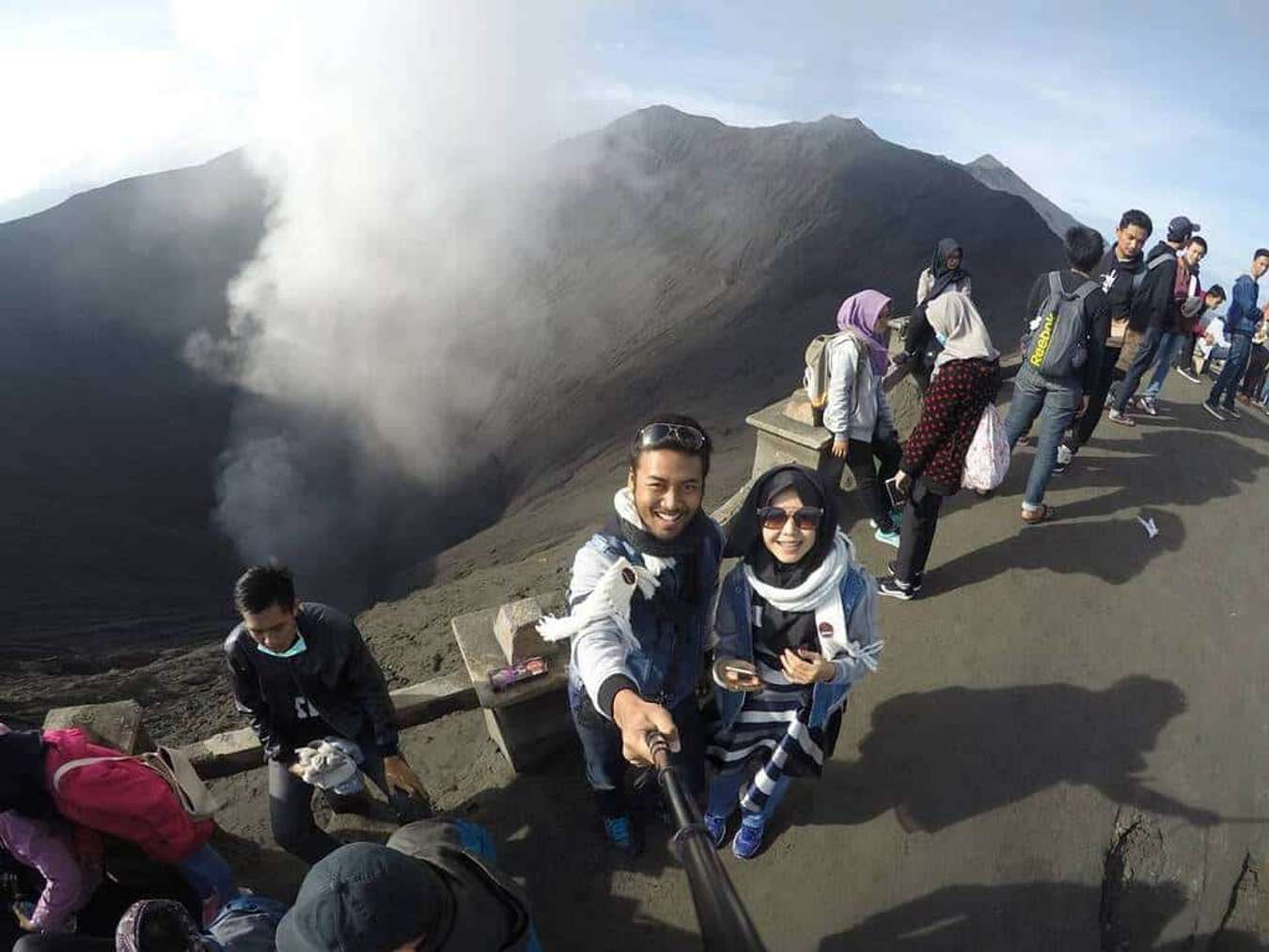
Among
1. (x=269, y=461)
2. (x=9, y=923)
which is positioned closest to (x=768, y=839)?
(x=9, y=923)

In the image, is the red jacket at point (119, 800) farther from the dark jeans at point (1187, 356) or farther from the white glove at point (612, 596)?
the dark jeans at point (1187, 356)

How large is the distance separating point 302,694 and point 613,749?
55.6 inches

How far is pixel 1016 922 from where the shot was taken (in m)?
2.92

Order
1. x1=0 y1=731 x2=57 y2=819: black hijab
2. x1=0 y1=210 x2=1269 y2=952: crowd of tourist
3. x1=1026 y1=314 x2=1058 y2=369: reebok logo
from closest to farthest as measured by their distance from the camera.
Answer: x1=0 y1=210 x2=1269 y2=952: crowd of tourist, x1=0 y1=731 x2=57 y2=819: black hijab, x1=1026 y1=314 x2=1058 y2=369: reebok logo

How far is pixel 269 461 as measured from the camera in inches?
897

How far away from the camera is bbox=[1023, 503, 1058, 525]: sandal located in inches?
207

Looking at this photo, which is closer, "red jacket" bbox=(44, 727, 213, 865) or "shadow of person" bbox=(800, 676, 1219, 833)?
"red jacket" bbox=(44, 727, 213, 865)

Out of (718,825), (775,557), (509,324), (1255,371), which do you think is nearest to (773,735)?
(718,825)

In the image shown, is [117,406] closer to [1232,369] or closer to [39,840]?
[39,840]

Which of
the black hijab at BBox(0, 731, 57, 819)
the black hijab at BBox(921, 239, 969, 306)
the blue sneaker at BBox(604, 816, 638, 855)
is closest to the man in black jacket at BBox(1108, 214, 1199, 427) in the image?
the black hijab at BBox(921, 239, 969, 306)

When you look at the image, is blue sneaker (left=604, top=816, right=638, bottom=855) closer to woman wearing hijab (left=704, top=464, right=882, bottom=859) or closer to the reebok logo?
woman wearing hijab (left=704, top=464, right=882, bottom=859)

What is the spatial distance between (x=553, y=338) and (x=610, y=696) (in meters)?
22.6

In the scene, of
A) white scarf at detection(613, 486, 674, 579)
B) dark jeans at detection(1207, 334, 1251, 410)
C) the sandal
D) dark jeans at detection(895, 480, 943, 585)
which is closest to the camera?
white scarf at detection(613, 486, 674, 579)

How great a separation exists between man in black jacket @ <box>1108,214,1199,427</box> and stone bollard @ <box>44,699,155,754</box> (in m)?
7.47
